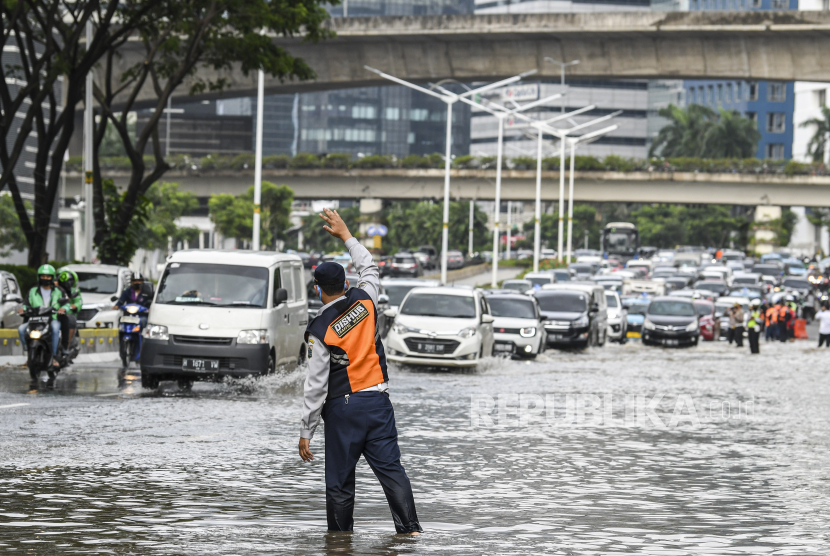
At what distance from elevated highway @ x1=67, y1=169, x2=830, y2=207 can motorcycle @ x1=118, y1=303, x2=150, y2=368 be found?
207 feet

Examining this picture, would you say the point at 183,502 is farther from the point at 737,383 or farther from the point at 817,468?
the point at 737,383

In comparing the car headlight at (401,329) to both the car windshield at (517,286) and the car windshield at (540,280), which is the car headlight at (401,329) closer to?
the car windshield at (517,286)

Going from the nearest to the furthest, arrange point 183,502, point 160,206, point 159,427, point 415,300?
1. point 183,502
2. point 159,427
3. point 415,300
4. point 160,206

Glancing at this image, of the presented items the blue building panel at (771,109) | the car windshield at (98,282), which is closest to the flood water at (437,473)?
the car windshield at (98,282)

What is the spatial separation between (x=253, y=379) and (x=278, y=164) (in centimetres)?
7002

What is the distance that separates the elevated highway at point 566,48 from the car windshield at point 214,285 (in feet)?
109

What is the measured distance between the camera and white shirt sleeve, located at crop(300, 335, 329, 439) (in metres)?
8.01

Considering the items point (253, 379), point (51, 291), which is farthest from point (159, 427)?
point (51, 291)

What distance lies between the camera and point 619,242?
111 m

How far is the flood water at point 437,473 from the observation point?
8.37m

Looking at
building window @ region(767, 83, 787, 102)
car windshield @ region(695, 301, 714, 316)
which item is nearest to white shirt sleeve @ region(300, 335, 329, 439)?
car windshield @ region(695, 301, 714, 316)

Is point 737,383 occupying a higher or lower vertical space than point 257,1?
lower

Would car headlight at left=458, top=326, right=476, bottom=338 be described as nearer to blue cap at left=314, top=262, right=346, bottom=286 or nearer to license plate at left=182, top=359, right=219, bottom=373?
license plate at left=182, top=359, right=219, bottom=373

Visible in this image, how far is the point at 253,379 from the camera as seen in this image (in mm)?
18969
